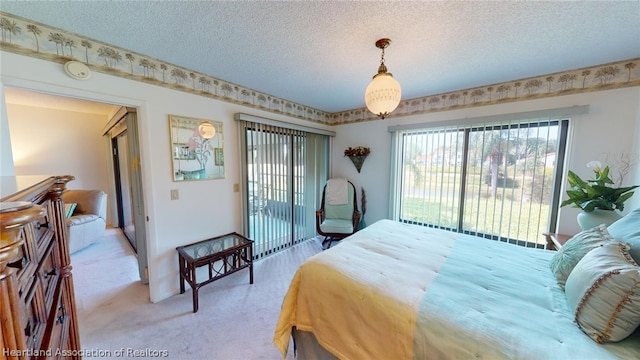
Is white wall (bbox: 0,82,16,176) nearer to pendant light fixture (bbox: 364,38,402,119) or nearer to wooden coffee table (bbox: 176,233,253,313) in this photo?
wooden coffee table (bbox: 176,233,253,313)

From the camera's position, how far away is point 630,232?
1211 mm

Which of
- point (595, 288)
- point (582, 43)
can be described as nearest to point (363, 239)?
point (595, 288)

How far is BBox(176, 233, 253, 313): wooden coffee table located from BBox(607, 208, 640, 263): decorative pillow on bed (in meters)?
2.85

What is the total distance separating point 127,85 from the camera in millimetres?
1950

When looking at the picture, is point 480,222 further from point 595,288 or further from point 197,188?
point 197,188

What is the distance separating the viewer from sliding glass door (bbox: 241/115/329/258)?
2.98 metres

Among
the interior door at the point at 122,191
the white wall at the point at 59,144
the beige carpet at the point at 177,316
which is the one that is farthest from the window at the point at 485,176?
the white wall at the point at 59,144

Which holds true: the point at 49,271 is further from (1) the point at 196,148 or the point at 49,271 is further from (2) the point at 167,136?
(1) the point at 196,148

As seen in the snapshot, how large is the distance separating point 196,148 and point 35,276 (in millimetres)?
1945

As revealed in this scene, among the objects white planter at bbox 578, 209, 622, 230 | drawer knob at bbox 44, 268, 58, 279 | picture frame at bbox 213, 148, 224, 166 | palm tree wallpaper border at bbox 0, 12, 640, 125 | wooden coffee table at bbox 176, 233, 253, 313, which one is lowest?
wooden coffee table at bbox 176, 233, 253, 313

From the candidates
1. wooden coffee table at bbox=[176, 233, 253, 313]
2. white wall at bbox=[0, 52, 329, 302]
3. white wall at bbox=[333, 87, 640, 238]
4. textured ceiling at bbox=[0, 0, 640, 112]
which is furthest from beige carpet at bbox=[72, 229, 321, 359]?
white wall at bbox=[333, 87, 640, 238]

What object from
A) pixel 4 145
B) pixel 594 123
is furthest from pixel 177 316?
pixel 594 123

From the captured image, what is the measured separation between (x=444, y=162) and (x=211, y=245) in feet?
10.6

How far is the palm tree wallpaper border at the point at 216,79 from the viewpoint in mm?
1550
